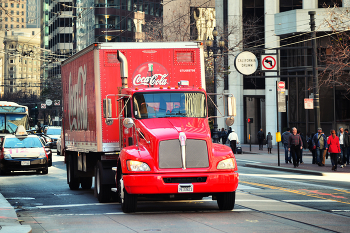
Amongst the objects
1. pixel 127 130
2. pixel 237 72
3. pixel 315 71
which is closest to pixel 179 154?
pixel 127 130

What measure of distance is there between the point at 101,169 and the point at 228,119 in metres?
3.41

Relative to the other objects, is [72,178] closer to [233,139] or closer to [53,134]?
[233,139]

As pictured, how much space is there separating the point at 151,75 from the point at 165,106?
1465 mm

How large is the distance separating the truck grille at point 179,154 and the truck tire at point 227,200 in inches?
40.0

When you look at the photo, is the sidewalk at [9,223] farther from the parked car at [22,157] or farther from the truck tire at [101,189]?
the parked car at [22,157]

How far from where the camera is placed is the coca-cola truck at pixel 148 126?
11.4 metres

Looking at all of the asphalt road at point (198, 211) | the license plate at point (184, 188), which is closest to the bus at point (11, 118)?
the asphalt road at point (198, 211)

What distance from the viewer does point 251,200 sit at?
14.4 m

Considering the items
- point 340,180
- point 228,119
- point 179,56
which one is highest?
point 179,56

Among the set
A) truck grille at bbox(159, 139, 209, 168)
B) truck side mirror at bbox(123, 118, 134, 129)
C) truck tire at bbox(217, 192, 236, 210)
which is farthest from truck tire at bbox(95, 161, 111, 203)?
truck tire at bbox(217, 192, 236, 210)

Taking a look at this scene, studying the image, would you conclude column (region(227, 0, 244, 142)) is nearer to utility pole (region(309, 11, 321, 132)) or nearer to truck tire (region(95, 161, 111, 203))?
utility pole (region(309, 11, 321, 132))

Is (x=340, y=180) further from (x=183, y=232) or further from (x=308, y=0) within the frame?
(x=308, y=0)

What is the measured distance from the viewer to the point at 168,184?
36.9ft

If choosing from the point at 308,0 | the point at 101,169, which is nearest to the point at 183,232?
the point at 101,169
